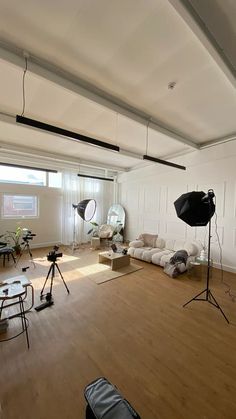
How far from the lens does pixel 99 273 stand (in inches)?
168

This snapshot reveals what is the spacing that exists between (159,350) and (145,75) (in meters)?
3.44

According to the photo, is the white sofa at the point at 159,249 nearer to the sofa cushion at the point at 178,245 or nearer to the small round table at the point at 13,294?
the sofa cushion at the point at 178,245

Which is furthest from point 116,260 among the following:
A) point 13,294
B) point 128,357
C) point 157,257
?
point 13,294

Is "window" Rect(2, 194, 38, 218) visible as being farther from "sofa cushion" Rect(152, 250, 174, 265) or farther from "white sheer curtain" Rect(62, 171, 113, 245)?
"sofa cushion" Rect(152, 250, 174, 265)

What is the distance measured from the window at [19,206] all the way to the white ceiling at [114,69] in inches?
102

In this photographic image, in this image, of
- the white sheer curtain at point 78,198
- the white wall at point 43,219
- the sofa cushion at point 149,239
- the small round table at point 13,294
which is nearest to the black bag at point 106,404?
the small round table at point 13,294

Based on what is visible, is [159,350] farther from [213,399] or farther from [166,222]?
[166,222]

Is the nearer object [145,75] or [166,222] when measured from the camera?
[145,75]

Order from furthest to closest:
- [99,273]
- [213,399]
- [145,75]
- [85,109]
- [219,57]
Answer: [99,273] → [85,109] → [145,75] → [219,57] → [213,399]

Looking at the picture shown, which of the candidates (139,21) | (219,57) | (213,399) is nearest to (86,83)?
(139,21)

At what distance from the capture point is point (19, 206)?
20.3 feet

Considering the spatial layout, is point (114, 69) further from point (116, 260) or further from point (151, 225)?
point (151, 225)

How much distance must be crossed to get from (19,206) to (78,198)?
212cm

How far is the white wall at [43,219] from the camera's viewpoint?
6004 millimetres
